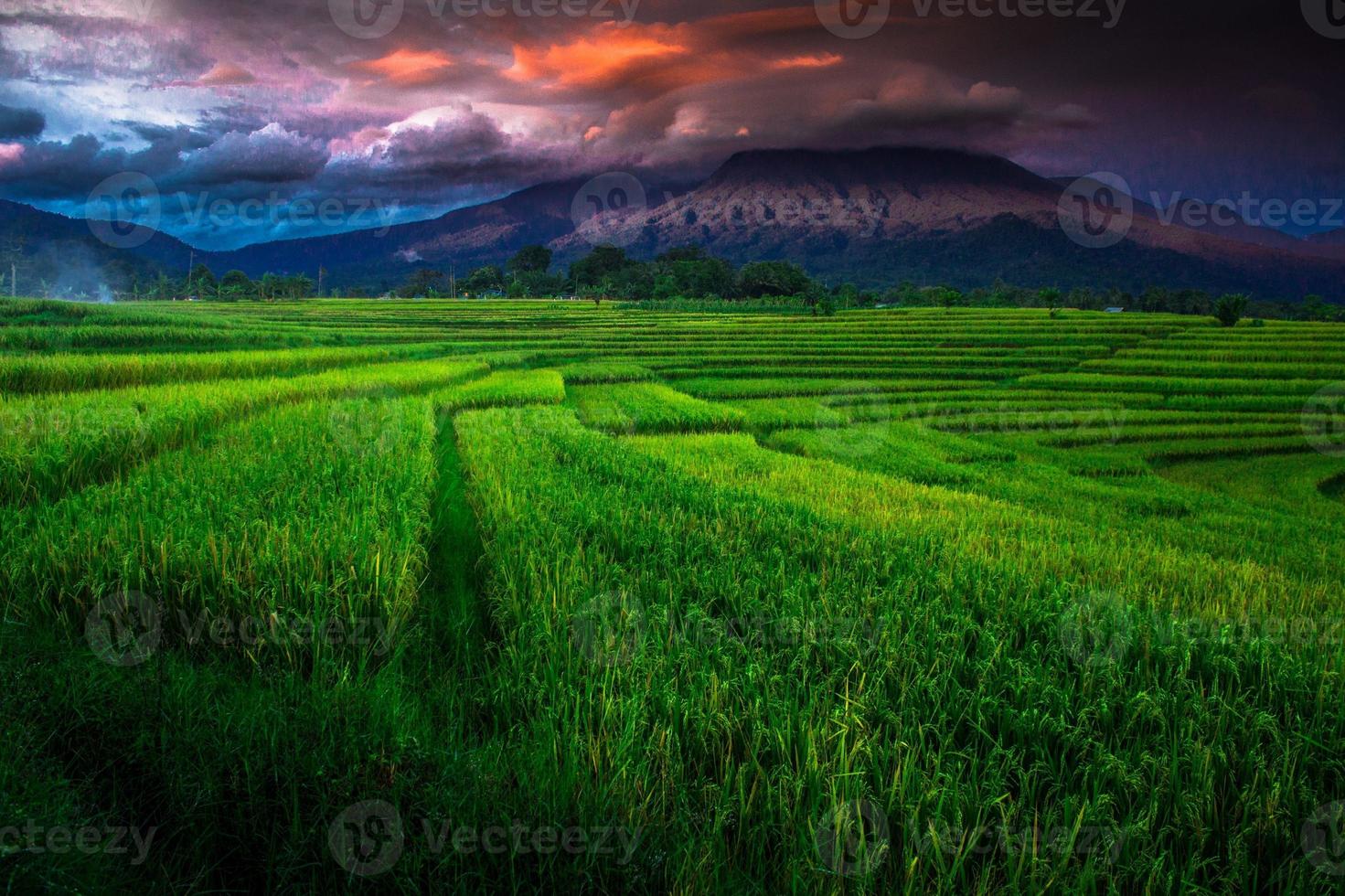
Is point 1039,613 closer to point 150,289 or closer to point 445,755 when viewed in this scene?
point 445,755

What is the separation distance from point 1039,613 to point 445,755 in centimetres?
326

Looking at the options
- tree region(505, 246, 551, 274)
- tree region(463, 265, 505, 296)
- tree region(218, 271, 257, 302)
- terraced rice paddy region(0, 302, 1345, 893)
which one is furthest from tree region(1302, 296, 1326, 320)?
tree region(218, 271, 257, 302)

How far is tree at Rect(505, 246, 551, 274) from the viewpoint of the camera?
11056 cm

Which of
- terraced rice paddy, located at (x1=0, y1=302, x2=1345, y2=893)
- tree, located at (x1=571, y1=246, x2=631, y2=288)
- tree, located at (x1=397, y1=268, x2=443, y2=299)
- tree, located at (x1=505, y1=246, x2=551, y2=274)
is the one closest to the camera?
terraced rice paddy, located at (x1=0, y1=302, x2=1345, y2=893)

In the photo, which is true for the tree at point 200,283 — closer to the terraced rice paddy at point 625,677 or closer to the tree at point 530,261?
the tree at point 530,261

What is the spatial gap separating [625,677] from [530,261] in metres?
117

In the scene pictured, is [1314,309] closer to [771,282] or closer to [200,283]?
[771,282]

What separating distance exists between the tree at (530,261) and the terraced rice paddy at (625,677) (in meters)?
109

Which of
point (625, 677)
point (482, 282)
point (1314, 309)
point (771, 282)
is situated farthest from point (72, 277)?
point (1314, 309)

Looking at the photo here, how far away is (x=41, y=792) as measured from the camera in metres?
1.92

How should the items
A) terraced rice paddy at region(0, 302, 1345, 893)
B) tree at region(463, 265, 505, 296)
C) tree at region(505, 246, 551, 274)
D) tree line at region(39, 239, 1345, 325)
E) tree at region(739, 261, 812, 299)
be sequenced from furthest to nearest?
tree at region(505, 246, 551, 274) → tree at region(463, 265, 505, 296) → tree at region(739, 261, 812, 299) → tree line at region(39, 239, 1345, 325) → terraced rice paddy at region(0, 302, 1345, 893)

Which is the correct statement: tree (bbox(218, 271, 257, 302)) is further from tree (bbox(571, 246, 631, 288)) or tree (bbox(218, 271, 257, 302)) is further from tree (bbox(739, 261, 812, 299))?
tree (bbox(739, 261, 812, 299))

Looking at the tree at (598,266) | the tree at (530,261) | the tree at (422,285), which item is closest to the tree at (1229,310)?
the tree at (598,266)

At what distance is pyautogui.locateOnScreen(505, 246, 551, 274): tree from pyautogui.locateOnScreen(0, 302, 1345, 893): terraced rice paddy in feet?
357
